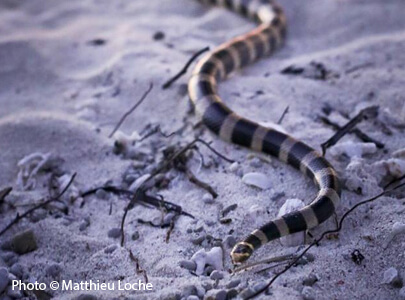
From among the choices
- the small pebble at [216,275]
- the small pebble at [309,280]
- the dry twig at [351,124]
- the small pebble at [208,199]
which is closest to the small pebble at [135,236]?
the small pebble at [208,199]

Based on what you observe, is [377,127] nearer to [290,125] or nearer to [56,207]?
[290,125]

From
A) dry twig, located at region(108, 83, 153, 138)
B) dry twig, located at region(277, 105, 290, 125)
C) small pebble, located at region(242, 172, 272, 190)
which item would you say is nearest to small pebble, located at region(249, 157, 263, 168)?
small pebble, located at region(242, 172, 272, 190)

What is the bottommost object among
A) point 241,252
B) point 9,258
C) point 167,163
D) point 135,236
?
point 9,258

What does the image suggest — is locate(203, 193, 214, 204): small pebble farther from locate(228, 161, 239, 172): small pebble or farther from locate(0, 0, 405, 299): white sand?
locate(228, 161, 239, 172): small pebble

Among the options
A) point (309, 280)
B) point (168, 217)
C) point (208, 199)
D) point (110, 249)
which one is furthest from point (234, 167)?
point (309, 280)

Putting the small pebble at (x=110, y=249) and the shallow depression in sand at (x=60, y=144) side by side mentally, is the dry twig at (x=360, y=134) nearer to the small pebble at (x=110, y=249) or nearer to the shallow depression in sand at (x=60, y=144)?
the shallow depression in sand at (x=60, y=144)

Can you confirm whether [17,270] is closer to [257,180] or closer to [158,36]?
[257,180]
